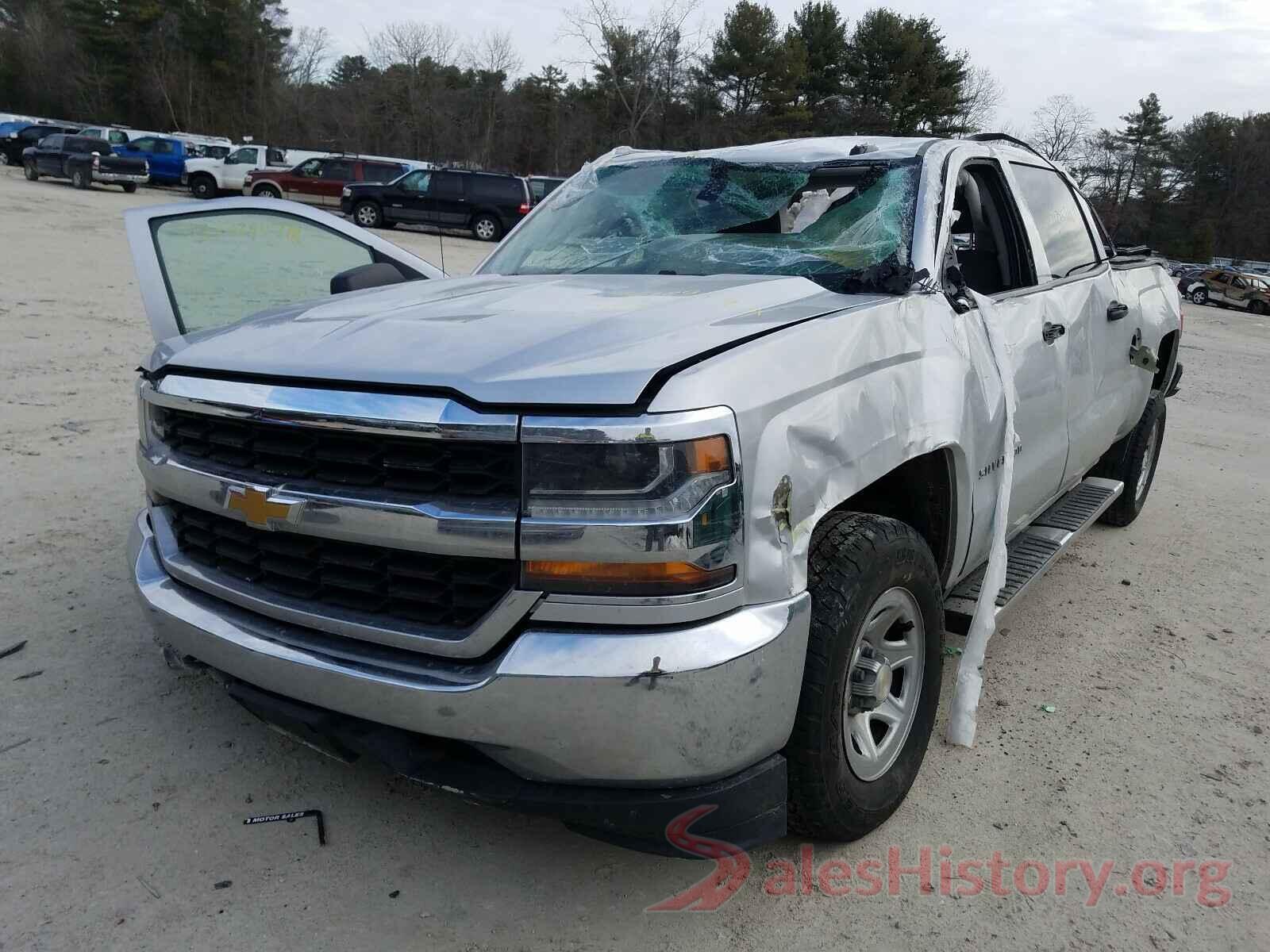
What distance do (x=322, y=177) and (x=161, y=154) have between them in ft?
21.7

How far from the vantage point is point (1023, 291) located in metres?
3.44

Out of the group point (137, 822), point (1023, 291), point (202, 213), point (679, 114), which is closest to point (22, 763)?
point (137, 822)

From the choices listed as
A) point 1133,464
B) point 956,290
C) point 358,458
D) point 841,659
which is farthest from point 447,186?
point 841,659

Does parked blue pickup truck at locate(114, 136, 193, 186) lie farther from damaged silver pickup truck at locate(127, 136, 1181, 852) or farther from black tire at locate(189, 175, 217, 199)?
damaged silver pickup truck at locate(127, 136, 1181, 852)

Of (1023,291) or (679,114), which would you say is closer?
(1023,291)

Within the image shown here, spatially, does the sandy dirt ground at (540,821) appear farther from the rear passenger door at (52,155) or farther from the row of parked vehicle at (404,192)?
the rear passenger door at (52,155)

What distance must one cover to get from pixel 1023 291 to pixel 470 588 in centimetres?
241

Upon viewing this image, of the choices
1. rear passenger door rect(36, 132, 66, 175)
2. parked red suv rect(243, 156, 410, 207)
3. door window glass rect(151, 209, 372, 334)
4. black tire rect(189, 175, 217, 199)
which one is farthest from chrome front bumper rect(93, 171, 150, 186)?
door window glass rect(151, 209, 372, 334)

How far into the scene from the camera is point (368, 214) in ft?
84.3

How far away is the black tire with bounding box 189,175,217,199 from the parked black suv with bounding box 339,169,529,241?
631 cm

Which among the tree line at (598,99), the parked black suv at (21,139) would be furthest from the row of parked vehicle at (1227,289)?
the parked black suv at (21,139)

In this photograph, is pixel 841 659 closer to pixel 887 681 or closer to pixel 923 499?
pixel 887 681

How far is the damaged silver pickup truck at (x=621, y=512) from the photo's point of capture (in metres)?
1.91

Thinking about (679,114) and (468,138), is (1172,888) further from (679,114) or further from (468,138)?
(468,138)
